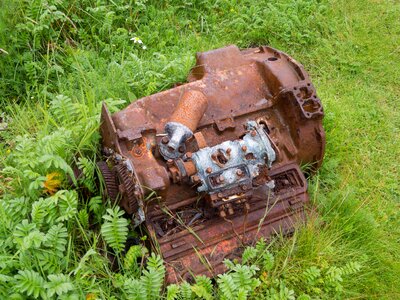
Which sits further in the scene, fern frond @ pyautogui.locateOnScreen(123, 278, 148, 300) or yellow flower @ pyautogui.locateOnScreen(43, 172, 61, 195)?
yellow flower @ pyautogui.locateOnScreen(43, 172, 61, 195)

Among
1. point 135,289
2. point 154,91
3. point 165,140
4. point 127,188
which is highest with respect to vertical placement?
point 154,91

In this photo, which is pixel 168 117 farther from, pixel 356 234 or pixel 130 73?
pixel 356 234

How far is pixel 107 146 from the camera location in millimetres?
3256

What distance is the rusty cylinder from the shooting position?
3164mm

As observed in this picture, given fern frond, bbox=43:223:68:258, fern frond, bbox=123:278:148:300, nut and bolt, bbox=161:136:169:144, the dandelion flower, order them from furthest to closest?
the dandelion flower, nut and bolt, bbox=161:136:169:144, fern frond, bbox=43:223:68:258, fern frond, bbox=123:278:148:300

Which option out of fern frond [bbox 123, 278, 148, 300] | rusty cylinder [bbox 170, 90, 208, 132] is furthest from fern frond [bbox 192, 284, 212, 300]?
rusty cylinder [bbox 170, 90, 208, 132]

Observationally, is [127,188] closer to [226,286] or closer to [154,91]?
[226,286]

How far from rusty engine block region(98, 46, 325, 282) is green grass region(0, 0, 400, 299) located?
176 mm

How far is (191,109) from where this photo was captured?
3205 mm

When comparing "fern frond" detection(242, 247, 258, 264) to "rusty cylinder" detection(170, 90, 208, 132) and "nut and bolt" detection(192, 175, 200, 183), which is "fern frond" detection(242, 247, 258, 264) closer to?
"nut and bolt" detection(192, 175, 200, 183)

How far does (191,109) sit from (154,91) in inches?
44.6

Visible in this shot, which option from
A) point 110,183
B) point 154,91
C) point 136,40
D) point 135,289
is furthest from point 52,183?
point 136,40

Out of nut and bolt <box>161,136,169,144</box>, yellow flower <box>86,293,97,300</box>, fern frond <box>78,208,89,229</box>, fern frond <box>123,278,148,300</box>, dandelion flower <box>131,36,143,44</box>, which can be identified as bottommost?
fern frond <box>123,278,148,300</box>

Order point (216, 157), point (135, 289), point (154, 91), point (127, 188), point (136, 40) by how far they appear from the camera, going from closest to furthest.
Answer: point (135, 289) < point (127, 188) < point (216, 157) < point (154, 91) < point (136, 40)
